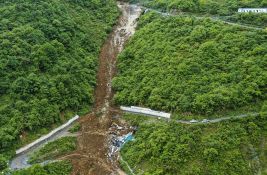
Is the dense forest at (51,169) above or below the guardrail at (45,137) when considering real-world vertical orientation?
below

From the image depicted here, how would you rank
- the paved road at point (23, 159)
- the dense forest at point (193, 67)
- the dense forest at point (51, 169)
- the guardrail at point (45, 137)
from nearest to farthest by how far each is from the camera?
the dense forest at point (51, 169) → the paved road at point (23, 159) → the guardrail at point (45, 137) → the dense forest at point (193, 67)

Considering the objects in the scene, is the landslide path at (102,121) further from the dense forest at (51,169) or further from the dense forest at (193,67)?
the dense forest at (193,67)

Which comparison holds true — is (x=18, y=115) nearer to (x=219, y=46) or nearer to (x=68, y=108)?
(x=68, y=108)

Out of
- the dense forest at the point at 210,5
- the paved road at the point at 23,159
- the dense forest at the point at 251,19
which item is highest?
the dense forest at the point at 210,5

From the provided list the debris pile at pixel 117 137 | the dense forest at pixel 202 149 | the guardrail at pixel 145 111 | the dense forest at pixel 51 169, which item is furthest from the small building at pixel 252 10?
the dense forest at pixel 51 169

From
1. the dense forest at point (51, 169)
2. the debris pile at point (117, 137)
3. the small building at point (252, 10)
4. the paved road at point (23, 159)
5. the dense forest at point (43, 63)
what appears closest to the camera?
the dense forest at point (51, 169)

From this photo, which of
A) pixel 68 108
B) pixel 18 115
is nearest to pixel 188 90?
pixel 68 108

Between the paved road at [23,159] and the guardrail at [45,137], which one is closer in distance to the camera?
the paved road at [23,159]
